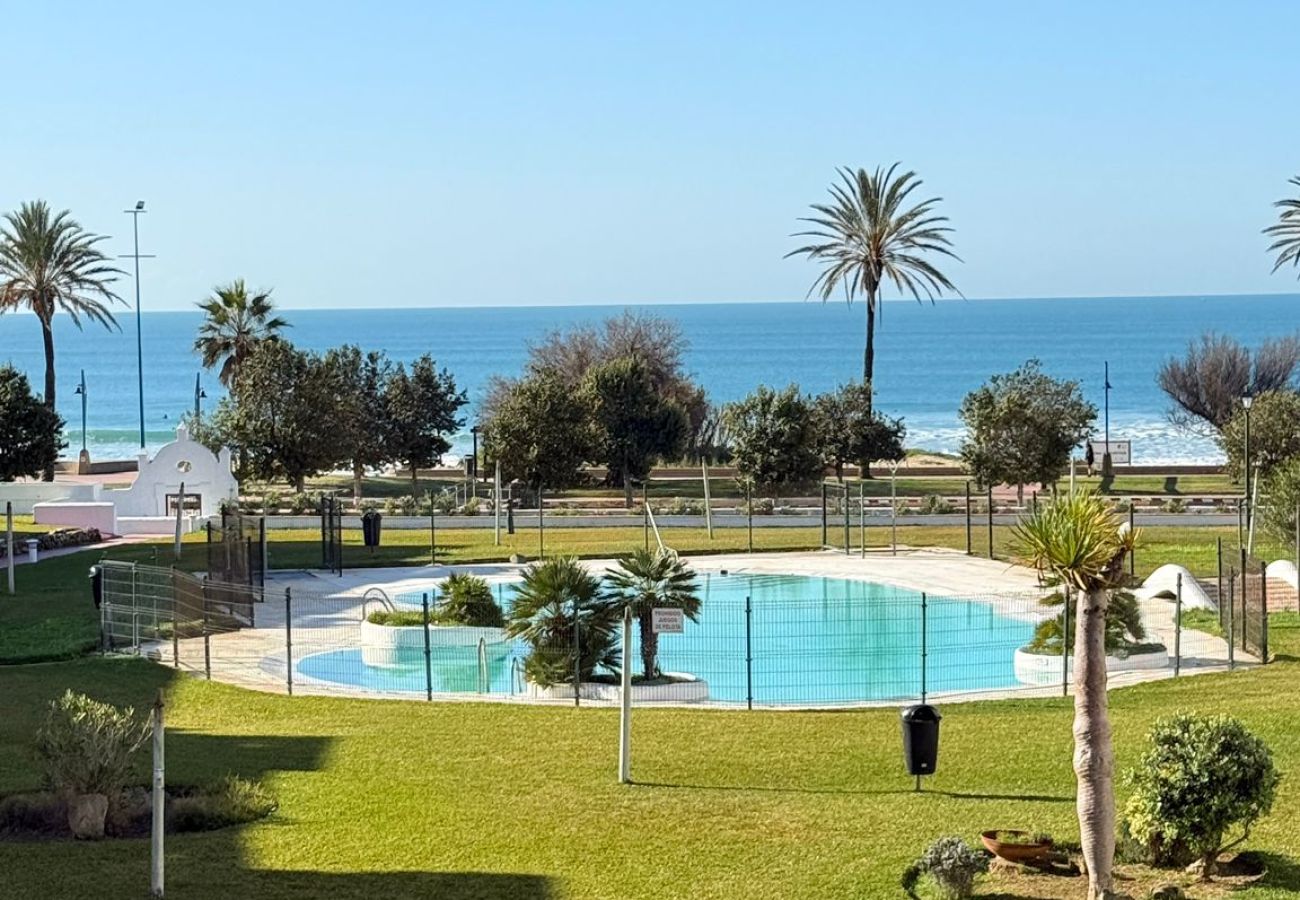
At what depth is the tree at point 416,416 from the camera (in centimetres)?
6128

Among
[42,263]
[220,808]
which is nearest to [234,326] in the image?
[42,263]

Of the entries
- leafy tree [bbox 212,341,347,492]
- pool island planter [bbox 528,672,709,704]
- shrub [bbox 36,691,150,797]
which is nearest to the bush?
shrub [bbox 36,691,150,797]

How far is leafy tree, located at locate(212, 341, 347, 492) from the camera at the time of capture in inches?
2138

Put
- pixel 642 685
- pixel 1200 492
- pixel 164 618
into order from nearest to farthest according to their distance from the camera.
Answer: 1. pixel 642 685
2. pixel 164 618
3. pixel 1200 492

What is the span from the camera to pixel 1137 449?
109 m

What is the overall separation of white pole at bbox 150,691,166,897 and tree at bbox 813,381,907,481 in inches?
1937

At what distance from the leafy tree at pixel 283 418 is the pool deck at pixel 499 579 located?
15754mm

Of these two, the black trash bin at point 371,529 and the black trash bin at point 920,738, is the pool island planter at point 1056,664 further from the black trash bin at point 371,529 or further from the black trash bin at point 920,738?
the black trash bin at point 371,529

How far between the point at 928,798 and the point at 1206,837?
3.50 metres

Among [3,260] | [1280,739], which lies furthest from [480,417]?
[1280,739]

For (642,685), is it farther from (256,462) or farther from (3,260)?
(3,260)

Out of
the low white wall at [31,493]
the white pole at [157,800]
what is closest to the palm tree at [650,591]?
the white pole at [157,800]

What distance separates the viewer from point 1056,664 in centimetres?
2603

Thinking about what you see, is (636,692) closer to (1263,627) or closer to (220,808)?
(1263,627)
